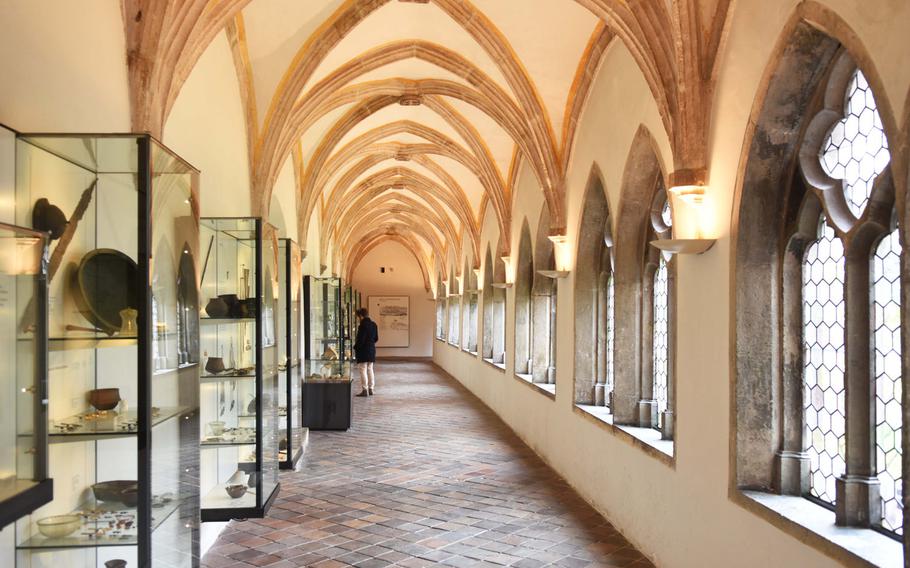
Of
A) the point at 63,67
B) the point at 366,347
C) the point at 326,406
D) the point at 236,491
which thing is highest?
the point at 63,67

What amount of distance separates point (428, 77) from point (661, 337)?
478cm

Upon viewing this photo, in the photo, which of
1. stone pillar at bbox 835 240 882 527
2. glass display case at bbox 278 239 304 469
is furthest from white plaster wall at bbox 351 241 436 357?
stone pillar at bbox 835 240 882 527

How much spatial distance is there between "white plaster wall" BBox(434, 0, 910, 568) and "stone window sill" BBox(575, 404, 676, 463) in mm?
→ 68

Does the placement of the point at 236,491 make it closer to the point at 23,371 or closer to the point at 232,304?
the point at 232,304

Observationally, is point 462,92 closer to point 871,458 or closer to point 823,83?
point 823,83

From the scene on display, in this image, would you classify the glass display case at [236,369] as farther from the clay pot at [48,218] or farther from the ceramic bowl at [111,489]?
the clay pot at [48,218]

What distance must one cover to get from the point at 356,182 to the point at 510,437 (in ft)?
26.3

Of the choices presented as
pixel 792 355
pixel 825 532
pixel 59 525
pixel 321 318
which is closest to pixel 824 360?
pixel 792 355

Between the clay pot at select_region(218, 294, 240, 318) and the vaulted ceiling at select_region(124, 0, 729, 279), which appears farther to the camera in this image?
the clay pot at select_region(218, 294, 240, 318)

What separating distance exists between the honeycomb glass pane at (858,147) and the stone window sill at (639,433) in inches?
72.3

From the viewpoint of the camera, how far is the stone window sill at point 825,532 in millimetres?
2637

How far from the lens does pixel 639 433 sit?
5.21m

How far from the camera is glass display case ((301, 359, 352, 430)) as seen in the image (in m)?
9.52

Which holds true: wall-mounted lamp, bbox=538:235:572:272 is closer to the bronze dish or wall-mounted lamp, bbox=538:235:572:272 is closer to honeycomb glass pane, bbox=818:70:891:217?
honeycomb glass pane, bbox=818:70:891:217
